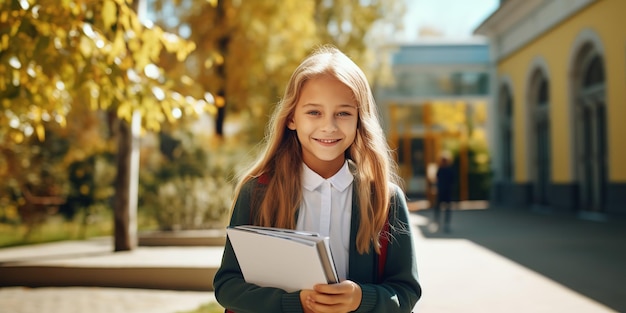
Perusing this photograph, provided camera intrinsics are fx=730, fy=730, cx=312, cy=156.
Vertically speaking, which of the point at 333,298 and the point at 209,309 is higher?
the point at 333,298

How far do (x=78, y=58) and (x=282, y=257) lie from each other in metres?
3.98

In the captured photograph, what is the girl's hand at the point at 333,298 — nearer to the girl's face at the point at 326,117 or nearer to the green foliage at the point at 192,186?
the girl's face at the point at 326,117

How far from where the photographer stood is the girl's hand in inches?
83.9

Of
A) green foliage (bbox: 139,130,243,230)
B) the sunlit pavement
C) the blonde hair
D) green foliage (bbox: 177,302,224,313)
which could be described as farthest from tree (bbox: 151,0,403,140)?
the blonde hair

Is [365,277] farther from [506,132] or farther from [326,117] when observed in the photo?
[506,132]

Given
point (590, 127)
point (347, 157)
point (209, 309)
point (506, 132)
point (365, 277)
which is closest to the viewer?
point (365, 277)

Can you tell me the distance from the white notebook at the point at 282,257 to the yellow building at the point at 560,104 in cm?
1546

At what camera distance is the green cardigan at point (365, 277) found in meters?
2.24

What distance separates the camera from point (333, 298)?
2.13 metres

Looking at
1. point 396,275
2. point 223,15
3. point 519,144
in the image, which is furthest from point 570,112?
point 396,275

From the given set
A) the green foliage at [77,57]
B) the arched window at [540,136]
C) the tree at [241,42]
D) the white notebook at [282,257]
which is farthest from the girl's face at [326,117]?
the arched window at [540,136]

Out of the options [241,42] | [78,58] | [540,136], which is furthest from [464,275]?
[540,136]

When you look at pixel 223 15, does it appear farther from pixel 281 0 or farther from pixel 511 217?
pixel 511 217

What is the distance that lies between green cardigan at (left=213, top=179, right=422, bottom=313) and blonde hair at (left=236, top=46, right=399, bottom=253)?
0.04 m
